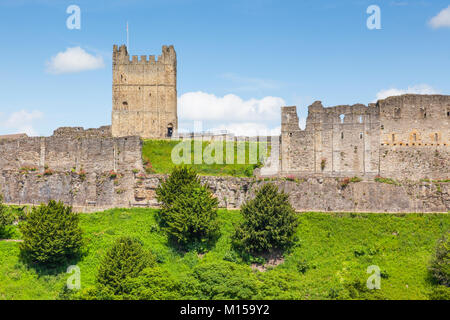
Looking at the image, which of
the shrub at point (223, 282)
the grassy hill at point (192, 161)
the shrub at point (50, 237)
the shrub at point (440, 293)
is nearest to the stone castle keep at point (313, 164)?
the grassy hill at point (192, 161)

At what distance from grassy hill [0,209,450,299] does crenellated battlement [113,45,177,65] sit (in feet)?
75.4

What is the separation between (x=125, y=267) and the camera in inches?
1423

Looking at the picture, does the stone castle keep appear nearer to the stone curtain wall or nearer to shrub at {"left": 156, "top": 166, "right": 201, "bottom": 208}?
the stone curtain wall

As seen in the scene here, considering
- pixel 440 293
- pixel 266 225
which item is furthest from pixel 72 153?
pixel 440 293

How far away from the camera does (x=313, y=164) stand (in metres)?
51.8

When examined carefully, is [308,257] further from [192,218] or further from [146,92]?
[146,92]

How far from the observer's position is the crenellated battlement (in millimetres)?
63219

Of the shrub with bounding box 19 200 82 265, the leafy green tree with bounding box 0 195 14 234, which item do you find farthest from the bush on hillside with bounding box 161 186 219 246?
the leafy green tree with bounding box 0 195 14 234

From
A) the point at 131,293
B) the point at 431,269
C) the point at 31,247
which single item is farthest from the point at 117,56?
the point at 431,269

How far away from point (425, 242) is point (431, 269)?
4.43 m

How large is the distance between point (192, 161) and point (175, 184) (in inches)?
492
